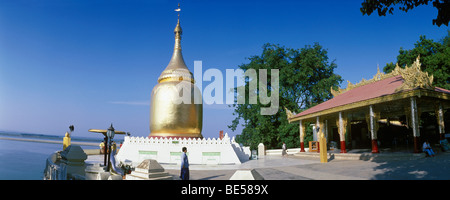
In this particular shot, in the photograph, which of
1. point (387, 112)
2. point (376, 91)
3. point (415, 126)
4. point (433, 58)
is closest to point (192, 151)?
point (376, 91)

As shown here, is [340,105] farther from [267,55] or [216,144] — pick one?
[267,55]

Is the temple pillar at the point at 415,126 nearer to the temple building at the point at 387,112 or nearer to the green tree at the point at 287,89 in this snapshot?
the temple building at the point at 387,112

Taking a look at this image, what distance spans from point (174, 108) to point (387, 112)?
59.1 ft

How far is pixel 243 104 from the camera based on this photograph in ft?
113

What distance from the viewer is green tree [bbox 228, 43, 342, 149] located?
32156mm

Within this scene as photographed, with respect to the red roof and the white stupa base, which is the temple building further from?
the white stupa base

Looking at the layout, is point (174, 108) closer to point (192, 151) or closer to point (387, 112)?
point (192, 151)

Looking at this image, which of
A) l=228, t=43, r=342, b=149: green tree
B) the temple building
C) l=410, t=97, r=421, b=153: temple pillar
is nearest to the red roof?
the temple building

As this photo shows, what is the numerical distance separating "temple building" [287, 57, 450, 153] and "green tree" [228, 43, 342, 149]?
598 centimetres

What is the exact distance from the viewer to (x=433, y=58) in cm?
2658

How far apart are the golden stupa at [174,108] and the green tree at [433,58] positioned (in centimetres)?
2266

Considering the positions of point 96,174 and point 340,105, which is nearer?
point 96,174
